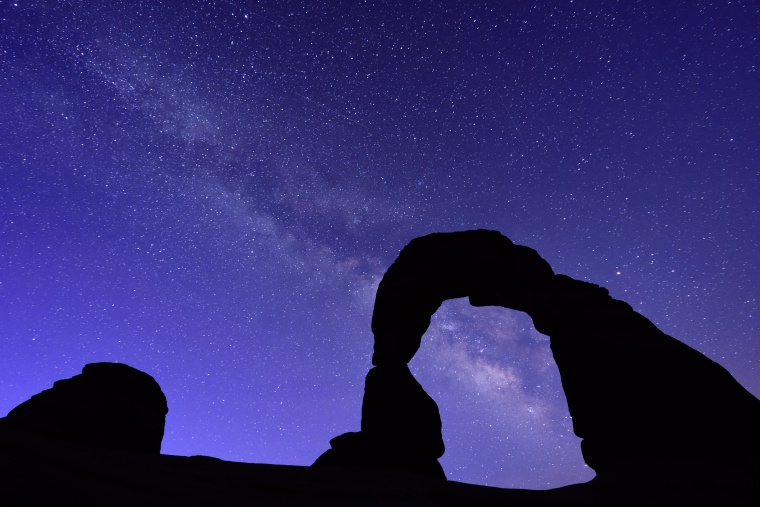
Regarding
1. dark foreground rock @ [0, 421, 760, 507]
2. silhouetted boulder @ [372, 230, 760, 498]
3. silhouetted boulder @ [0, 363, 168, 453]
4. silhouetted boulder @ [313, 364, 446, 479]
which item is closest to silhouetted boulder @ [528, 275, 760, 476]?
Answer: silhouetted boulder @ [372, 230, 760, 498]

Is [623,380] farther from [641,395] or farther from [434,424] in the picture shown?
[434,424]

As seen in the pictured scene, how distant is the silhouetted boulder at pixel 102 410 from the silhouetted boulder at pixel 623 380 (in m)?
14.0

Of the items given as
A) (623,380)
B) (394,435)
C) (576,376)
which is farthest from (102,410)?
(623,380)

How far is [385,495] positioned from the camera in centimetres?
630

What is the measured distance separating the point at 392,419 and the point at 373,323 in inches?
184

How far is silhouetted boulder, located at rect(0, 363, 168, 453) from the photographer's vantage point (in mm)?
14375

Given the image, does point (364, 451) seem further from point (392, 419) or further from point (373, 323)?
point (373, 323)

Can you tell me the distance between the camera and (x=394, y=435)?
16125 mm

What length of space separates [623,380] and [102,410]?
57.1 feet

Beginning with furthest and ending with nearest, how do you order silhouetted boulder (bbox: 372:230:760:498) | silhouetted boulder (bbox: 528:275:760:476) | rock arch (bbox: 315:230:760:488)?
rock arch (bbox: 315:230:760:488) → silhouetted boulder (bbox: 528:275:760:476) → silhouetted boulder (bbox: 372:230:760:498)

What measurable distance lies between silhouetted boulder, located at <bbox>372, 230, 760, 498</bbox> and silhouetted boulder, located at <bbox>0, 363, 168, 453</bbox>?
14016mm

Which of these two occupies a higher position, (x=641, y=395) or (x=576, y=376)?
(x=576, y=376)

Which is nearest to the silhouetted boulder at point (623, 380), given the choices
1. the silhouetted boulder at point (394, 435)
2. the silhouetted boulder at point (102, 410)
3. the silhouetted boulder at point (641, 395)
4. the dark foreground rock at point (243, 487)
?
the silhouetted boulder at point (641, 395)

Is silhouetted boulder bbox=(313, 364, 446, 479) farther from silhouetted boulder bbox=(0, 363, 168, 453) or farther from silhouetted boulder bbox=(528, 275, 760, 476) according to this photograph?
silhouetted boulder bbox=(0, 363, 168, 453)
